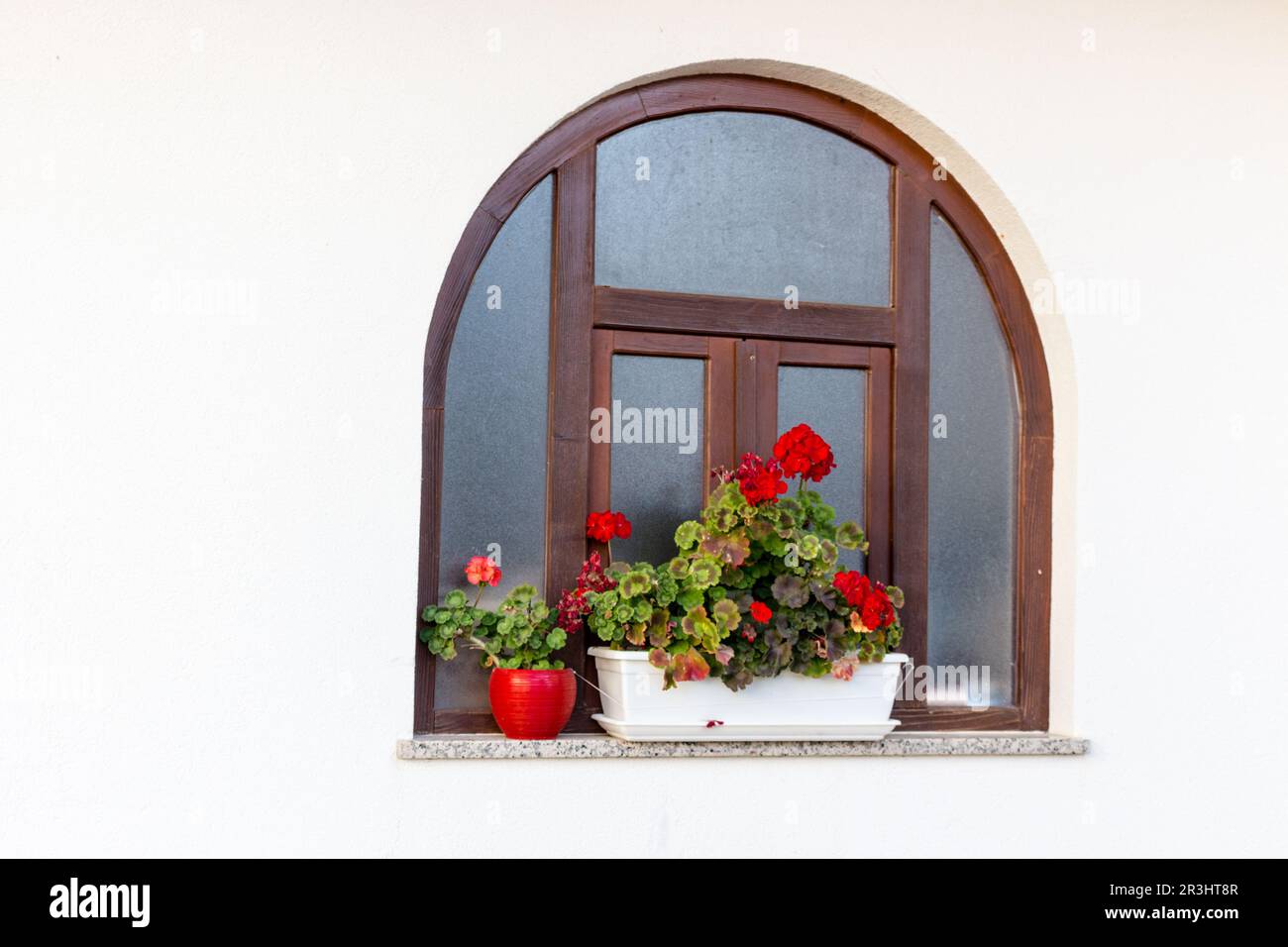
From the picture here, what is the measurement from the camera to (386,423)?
10.8 ft

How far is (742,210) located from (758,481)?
742mm

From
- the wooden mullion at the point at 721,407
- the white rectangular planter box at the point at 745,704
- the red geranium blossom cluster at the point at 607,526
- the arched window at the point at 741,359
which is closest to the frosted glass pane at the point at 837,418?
the arched window at the point at 741,359

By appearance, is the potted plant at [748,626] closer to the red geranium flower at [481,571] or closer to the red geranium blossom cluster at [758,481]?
the red geranium blossom cluster at [758,481]

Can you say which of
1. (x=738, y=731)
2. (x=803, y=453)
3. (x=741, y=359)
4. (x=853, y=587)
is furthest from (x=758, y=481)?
(x=738, y=731)

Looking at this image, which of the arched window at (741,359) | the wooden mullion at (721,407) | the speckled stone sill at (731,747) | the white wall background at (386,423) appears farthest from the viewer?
the wooden mullion at (721,407)

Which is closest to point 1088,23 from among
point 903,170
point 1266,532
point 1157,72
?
point 1157,72

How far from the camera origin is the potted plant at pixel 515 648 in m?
3.27

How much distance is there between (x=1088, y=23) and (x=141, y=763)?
279cm

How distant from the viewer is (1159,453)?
3725 mm

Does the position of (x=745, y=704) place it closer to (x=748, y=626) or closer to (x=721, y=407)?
(x=748, y=626)

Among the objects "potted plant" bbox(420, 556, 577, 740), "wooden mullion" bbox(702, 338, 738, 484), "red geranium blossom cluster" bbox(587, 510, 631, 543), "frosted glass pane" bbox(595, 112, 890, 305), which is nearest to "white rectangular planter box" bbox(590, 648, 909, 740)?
"potted plant" bbox(420, 556, 577, 740)

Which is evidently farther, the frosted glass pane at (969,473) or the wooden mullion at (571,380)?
the frosted glass pane at (969,473)

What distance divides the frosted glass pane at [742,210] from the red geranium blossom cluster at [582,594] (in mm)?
670
